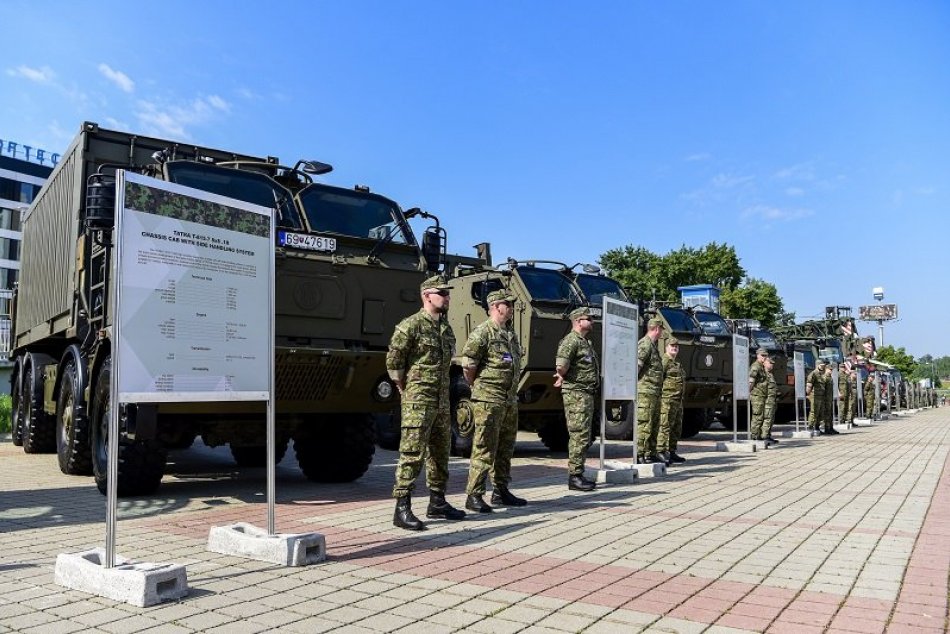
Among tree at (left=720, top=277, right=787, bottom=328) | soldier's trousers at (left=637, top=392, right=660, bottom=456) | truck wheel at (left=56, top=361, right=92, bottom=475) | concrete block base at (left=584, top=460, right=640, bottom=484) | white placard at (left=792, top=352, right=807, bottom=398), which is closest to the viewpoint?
truck wheel at (left=56, top=361, right=92, bottom=475)

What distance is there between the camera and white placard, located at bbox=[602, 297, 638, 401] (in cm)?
819

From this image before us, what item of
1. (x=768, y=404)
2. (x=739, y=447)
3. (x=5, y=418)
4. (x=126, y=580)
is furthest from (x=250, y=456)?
(x=768, y=404)

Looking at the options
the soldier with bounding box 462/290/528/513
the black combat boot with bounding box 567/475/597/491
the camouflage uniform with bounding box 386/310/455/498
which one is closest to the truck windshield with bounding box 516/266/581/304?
the black combat boot with bounding box 567/475/597/491

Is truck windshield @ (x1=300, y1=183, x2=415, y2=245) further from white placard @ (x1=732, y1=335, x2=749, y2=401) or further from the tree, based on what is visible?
the tree

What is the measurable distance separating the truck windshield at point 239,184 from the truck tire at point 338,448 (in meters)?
1.96

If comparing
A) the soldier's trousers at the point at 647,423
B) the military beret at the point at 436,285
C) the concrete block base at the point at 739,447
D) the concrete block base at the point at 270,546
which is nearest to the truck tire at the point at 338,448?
the military beret at the point at 436,285

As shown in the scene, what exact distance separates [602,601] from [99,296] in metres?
5.16

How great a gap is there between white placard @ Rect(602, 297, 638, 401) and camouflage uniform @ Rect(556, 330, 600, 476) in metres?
0.58

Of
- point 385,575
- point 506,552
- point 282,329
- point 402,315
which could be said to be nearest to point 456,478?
point 402,315

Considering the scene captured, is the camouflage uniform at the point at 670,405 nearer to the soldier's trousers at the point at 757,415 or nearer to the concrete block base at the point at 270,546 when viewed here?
the soldier's trousers at the point at 757,415

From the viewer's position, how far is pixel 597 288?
11773 millimetres

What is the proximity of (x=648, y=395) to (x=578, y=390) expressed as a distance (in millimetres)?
2397

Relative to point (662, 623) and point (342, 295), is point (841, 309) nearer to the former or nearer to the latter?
point (342, 295)

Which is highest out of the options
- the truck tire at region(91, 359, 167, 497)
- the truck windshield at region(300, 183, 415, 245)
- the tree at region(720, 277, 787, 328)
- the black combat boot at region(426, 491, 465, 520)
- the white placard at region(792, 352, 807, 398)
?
the tree at region(720, 277, 787, 328)
